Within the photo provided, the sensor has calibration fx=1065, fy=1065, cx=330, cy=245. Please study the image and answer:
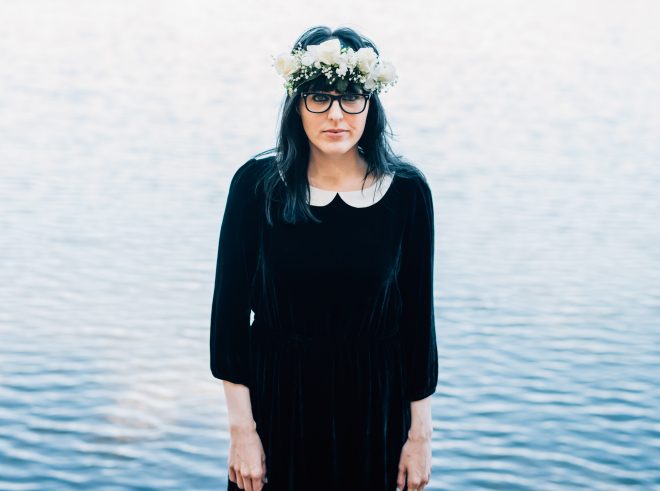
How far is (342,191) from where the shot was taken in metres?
2.27

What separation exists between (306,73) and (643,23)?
21952mm

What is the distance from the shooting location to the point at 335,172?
2289 mm

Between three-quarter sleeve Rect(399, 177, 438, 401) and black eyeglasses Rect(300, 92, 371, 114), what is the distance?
204 millimetres

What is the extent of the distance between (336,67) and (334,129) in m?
0.13

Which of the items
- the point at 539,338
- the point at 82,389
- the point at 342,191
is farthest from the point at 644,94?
the point at 342,191

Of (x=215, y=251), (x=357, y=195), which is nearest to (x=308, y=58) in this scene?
(x=357, y=195)

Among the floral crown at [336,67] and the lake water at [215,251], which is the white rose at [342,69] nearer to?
the floral crown at [336,67]

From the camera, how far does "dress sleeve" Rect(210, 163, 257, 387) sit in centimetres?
221

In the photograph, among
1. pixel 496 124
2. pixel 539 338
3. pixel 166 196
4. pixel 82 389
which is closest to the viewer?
pixel 82 389

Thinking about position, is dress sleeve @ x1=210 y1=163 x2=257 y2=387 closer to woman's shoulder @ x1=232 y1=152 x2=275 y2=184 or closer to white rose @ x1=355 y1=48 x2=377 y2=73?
woman's shoulder @ x1=232 y1=152 x2=275 y2=184

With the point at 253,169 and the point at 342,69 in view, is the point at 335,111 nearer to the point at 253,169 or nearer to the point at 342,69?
the point at 342,69

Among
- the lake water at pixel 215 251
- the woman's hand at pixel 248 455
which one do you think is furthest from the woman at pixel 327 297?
the lake water at pixel 215 251

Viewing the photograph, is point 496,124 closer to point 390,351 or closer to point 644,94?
point 644,94

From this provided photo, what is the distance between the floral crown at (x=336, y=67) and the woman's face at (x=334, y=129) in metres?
0.05
